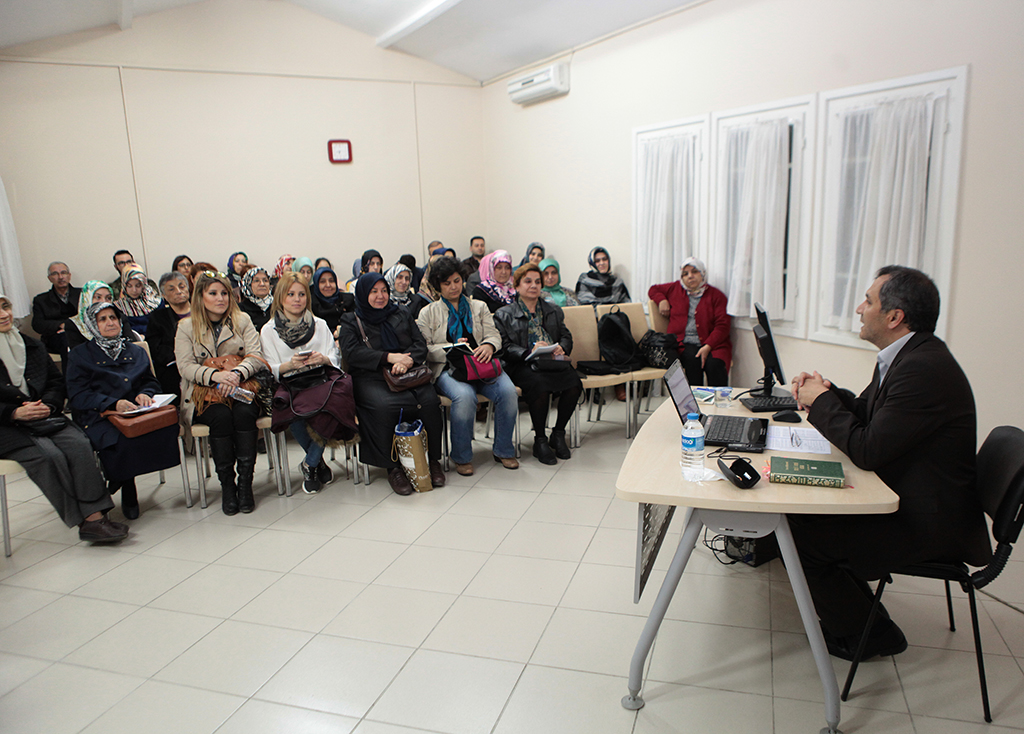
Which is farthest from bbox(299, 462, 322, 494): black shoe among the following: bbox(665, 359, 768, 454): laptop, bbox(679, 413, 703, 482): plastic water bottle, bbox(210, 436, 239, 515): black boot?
bbox(679, 413, 703, 482): plastic water bottle

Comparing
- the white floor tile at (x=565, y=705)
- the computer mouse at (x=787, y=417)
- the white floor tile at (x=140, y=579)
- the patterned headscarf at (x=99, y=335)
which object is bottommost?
the white floor tile at (x=565, y=705)

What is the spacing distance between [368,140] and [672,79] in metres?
3.62

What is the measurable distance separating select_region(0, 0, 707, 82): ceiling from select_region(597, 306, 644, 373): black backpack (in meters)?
2.56

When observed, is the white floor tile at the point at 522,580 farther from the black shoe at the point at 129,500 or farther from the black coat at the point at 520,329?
the black shoe at the point at 129,500

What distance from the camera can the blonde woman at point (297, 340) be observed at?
3891 mm

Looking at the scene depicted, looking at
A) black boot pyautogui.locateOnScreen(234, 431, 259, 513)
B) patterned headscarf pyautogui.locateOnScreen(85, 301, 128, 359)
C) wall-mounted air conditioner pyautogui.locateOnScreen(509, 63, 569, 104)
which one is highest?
wall-mounted air conditioner pyautogui.locateOnScreen(509, 63, 569, 104)

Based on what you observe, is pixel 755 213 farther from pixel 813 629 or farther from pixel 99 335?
pixel 99 335

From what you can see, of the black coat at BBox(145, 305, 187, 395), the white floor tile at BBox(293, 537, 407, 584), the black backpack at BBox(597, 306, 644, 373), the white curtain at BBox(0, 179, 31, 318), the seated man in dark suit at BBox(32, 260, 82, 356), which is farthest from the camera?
the seated man in dark suit at BBox(32, 260, 82, 356)

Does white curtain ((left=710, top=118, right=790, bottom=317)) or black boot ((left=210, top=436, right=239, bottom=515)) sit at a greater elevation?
white curtain ((left=710, top=118, right=790, bottom=317))

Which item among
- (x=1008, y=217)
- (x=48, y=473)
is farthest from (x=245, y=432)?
(x=1008, y=217)

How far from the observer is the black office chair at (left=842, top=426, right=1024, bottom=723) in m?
1.84

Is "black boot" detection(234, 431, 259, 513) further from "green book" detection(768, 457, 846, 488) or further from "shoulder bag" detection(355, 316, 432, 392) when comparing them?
"green book" detection(768, 457, 846, 488)

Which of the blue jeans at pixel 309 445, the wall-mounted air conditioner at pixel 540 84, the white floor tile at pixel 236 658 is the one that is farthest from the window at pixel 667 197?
the white floor tile at pixel 236 658

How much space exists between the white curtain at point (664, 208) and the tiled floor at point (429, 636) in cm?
290
